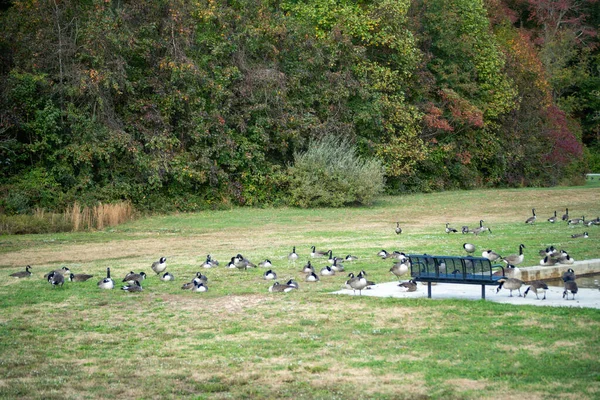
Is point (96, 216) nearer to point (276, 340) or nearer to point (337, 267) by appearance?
point (337, 267)

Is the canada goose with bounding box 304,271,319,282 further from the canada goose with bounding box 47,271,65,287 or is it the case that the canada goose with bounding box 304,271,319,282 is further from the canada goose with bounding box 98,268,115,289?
the canada goose with bounding box 47,271,65,287

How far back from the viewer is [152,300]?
48.6 ft

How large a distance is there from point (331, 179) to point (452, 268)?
76.6 ft

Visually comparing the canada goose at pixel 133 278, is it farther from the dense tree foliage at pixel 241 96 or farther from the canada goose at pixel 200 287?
the dense tree foliage at pixel 241 96

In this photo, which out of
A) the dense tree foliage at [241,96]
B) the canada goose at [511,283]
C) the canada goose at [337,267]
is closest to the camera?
the canada goose at [511,283]

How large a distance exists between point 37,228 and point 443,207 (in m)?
18.4

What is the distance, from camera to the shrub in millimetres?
36750

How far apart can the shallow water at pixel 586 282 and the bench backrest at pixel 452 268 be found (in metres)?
2.58

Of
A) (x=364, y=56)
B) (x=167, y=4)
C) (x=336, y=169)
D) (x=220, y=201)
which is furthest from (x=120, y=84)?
(x=364, y=56)

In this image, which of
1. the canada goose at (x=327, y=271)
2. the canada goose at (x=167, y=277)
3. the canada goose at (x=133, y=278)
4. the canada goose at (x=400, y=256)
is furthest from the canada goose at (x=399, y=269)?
the canada goose at (x=133, y=278)

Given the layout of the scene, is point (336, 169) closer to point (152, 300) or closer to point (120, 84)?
point (120, 84)

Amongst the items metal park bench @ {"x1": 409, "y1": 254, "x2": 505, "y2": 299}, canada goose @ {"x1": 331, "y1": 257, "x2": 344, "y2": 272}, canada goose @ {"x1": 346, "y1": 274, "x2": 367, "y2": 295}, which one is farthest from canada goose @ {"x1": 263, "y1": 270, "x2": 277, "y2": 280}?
metal park bench @ {"x1": 409, "y1": 254, "x2": 505, "y2": 299}

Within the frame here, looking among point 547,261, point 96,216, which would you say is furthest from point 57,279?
point 96,216

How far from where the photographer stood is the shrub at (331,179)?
1447 inches
